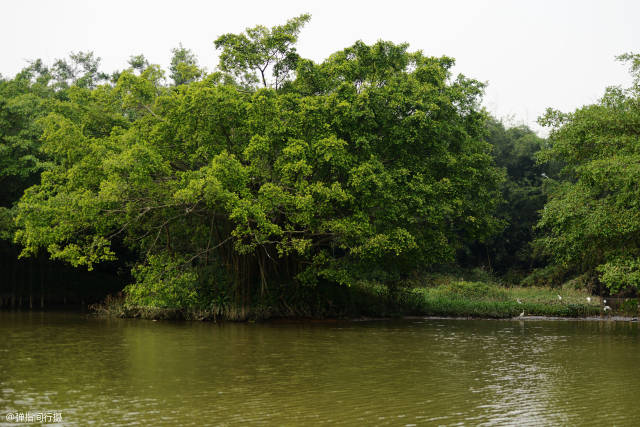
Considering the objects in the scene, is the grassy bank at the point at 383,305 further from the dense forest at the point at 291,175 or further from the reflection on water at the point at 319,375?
the reflection on water at the point at 319,375

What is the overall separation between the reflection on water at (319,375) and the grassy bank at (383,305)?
11.3 ft

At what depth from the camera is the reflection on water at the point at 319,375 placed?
10984 mm

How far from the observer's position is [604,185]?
25.6 meters

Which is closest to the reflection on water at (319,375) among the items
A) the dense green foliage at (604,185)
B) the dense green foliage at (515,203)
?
the dense green foliage at (604,185)

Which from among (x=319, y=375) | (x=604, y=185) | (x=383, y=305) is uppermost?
(x=604, y=185)

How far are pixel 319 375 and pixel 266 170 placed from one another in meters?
13.0

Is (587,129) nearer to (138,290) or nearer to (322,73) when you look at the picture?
(322,73)

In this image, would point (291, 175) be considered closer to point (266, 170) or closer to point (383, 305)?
point (266, 170)

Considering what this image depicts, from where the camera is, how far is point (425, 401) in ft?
39.4

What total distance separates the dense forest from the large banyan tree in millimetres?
78

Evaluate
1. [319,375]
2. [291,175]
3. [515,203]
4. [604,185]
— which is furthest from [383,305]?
[515,203]

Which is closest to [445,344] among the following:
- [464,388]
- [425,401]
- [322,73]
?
[464,388]

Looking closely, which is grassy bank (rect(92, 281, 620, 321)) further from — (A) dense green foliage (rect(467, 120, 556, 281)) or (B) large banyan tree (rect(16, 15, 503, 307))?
(A) dense green foliage (rect(467, 120, 556, 281))

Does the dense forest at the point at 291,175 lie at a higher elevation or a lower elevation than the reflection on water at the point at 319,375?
higher
